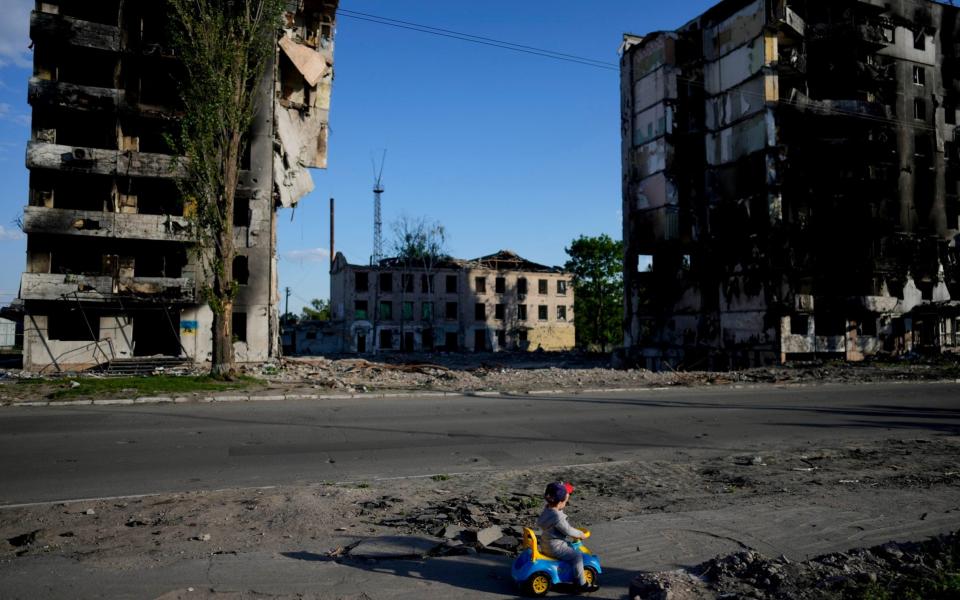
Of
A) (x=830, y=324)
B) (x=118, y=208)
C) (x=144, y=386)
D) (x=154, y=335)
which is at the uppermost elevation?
(x=118, y=208)

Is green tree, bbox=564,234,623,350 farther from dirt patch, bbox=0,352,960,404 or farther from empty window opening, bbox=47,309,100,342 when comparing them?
empty window opening, bbox=47,309,100,342

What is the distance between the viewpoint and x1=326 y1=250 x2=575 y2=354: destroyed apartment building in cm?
6688

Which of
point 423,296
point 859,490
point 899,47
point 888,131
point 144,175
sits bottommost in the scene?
point 859,490

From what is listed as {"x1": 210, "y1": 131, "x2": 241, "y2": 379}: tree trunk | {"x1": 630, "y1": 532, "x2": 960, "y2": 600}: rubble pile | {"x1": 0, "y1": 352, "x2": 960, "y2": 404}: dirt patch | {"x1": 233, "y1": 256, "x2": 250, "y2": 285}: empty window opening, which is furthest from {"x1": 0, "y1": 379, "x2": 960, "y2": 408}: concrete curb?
{"x1": 233, "y1": 256, "x2": 250, "y2": 285}: empty window opening

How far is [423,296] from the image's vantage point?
226ft

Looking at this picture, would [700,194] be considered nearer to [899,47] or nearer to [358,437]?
[899,47]

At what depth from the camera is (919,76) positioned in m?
46.2

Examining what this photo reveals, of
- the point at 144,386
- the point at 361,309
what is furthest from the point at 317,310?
the point at 144,386

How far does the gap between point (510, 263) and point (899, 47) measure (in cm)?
4192

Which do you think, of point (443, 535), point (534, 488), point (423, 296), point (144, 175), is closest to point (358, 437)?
point (534, 488)

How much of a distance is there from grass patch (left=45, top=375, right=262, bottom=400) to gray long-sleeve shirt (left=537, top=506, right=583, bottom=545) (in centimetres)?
1529

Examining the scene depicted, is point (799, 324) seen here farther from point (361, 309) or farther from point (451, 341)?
point (361, 309)

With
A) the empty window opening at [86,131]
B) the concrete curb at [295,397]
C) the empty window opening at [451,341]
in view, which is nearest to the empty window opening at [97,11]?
the empty window opening at [86,131]

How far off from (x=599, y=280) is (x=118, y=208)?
1890 inches
